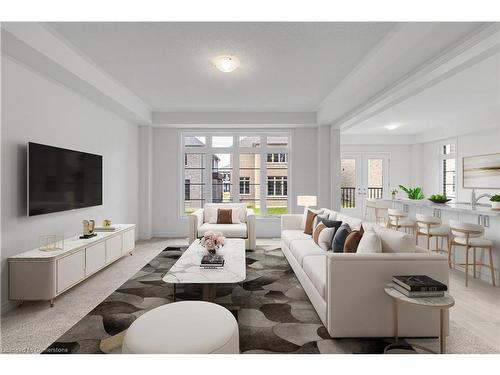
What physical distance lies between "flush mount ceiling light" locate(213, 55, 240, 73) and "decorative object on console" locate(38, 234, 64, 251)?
272 centimetres

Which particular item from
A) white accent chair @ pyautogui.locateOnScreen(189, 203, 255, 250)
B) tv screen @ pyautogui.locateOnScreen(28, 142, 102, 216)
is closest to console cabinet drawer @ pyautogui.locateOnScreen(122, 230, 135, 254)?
tv screen @ pyautogui.locateOnScreen(28, 142, 102, 216)

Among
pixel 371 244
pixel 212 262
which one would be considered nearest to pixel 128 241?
pixel 212 262

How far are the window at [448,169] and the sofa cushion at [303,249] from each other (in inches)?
236

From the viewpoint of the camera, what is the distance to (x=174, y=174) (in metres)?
6.50

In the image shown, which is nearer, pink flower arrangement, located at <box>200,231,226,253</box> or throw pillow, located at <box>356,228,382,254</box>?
throw pillow, located at <box>356,228,382,254</box>

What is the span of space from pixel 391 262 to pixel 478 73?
130 inches

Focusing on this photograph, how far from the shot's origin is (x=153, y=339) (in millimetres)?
1598

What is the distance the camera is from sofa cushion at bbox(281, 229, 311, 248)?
164 inches

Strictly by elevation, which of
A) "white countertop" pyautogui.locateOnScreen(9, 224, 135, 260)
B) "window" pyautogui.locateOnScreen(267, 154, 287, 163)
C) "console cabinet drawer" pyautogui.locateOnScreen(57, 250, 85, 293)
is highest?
"window" pyautogui.locateOnScreen(267, 154, 287, 163)

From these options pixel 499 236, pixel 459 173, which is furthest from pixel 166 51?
pixel 459 173

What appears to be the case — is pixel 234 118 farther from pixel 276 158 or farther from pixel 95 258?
pixel 95 258

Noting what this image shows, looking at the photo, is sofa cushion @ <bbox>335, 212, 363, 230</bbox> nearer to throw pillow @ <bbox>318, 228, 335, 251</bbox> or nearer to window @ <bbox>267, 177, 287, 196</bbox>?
throw pillow @ <bbox>318, 228, 335, 251</bbox>

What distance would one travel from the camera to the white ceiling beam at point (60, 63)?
2.59 metres

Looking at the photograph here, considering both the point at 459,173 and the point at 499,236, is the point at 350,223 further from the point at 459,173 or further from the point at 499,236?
the point at 459,173
